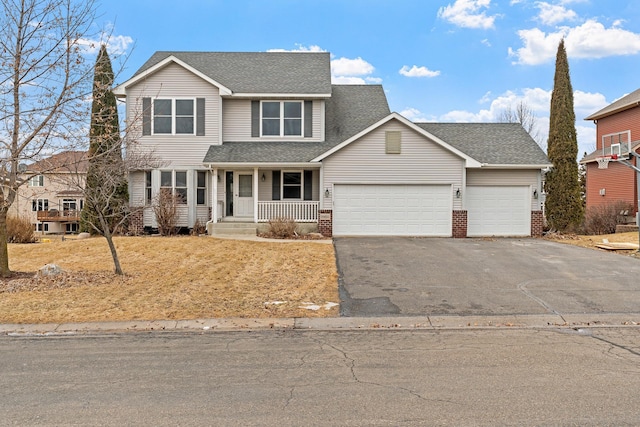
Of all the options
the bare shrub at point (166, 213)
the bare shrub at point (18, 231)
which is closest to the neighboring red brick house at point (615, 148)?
the bare shrub at point (166, 213)

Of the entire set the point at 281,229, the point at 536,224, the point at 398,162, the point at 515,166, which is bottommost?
the point at 281,229

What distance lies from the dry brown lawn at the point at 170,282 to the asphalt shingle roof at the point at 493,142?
346 inches

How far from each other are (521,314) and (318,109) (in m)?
14.6

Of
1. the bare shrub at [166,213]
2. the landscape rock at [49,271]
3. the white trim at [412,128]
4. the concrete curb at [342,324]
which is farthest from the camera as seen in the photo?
the bare shrub at [166,213]

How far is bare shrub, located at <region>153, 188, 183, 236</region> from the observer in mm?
19078

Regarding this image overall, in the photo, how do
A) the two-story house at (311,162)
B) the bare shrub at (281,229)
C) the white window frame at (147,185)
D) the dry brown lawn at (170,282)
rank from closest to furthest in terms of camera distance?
the dry brown lawn at (170,282) < the bare shrub at (281,229) < the two-story house at (311,162) < the white window frame at (147,185)

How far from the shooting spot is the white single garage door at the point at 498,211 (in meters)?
19.5

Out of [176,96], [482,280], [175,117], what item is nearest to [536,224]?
[482,280]

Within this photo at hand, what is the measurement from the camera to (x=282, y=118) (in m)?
21.0

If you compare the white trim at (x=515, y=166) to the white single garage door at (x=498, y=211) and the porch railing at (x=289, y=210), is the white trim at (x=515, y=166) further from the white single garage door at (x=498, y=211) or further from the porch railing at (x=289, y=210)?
the porch railing at (x=289, y=210)

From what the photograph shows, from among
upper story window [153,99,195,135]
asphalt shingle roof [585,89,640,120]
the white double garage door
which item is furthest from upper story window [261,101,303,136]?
asphalt shingle roof [585,89,640,120]

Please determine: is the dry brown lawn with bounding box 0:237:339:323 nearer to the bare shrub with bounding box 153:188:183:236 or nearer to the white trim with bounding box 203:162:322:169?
the bare shrub with bounding box 153:188:183:236

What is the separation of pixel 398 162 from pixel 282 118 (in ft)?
18.9

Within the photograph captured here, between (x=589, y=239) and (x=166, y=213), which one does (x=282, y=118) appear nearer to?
(x=166, y=213)
